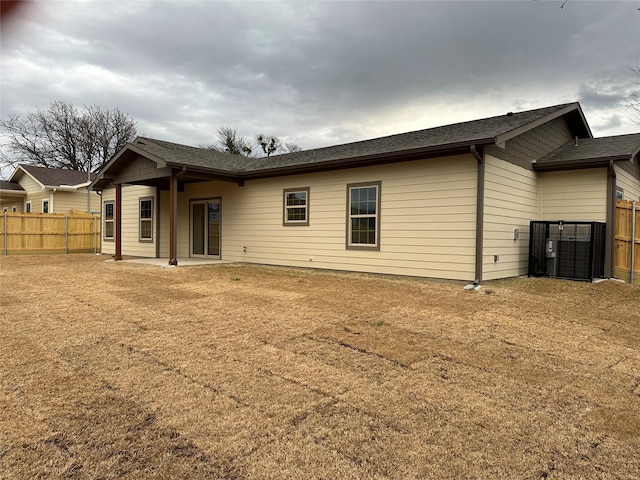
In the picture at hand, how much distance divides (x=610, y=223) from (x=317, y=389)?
8.64 m

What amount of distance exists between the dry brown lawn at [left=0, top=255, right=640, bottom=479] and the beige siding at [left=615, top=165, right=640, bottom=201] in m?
4.53

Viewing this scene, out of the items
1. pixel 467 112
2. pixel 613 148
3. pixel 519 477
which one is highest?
pixel 467 112

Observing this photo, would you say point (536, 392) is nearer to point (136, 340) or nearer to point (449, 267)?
point (136, 340)

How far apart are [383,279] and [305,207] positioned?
3.20m

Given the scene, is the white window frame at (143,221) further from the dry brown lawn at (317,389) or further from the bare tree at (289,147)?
the bare tree at (289,147)

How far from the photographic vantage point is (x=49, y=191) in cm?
2178

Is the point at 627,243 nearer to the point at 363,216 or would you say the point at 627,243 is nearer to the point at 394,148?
the point at 394,148

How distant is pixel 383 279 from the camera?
28.2 ft

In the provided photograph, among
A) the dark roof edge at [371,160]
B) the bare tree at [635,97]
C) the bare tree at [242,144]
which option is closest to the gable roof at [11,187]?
the bare tree at [242,144]

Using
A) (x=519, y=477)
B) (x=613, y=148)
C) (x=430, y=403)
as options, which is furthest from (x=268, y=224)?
(x=519, y=477)

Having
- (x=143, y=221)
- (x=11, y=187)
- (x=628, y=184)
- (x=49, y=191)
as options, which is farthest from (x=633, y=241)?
(x=11, y=187)

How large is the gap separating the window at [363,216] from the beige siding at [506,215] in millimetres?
2344

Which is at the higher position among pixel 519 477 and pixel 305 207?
pixel 305 207

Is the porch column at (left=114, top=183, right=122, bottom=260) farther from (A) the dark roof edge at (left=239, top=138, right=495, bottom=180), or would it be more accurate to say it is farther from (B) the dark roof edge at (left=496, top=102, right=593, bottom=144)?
(B) the dark roof edge at (left=496, top=102, right=593, bottom=144)
